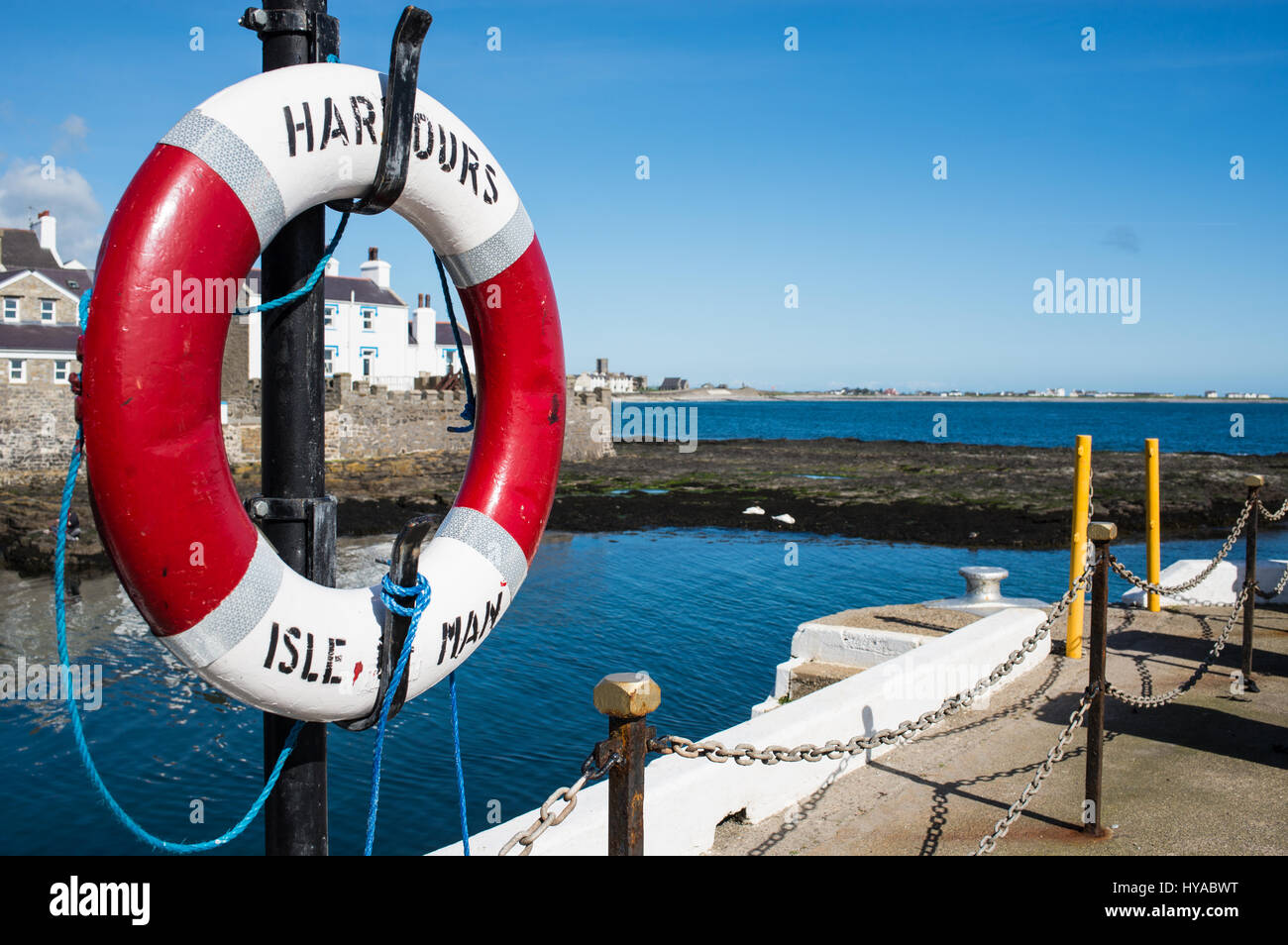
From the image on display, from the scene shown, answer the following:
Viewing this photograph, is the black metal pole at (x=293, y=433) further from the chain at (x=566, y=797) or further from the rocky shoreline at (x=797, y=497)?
the rocky shoreline at (x=797, y=497)

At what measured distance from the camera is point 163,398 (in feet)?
7.30

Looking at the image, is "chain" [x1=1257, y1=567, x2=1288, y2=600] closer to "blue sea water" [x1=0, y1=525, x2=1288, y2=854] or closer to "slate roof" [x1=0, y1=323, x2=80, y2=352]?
"blue sea water" [x1=0, y1=525, x2=1288, y2=854]

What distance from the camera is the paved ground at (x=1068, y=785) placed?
4242 millimetres

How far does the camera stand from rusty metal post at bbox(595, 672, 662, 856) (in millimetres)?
2596

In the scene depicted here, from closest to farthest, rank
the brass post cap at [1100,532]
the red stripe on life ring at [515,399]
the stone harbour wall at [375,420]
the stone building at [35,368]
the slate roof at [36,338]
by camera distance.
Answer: the red stripe on life ring at [515,399], the brass post cap at [1100,532], the stone building at [35,368], the slate roof at [36,338], the stone harbour wall at [375,420]

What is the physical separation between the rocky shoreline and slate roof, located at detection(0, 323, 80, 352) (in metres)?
4.10

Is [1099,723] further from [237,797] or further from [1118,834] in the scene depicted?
[237,797]

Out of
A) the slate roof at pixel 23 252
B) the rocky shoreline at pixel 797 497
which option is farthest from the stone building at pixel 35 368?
the slate roof at pixel 23 252

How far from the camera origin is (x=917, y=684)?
19.2ft

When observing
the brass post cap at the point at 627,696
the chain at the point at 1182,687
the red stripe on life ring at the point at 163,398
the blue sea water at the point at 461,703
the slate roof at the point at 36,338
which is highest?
the slate roof at the point at 36,338

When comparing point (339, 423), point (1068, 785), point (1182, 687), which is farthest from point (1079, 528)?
point (339, 423)

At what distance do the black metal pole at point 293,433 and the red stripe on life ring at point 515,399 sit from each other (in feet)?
1.58

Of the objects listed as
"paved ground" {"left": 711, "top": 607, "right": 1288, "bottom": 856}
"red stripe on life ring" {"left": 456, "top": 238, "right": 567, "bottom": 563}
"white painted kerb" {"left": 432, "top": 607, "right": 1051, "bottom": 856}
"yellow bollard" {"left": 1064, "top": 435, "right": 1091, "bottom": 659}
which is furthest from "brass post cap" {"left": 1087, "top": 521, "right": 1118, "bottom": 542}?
"red stripe on life ring" {"left": 456, "top": 238, "right": 567, "bottom": 563}
